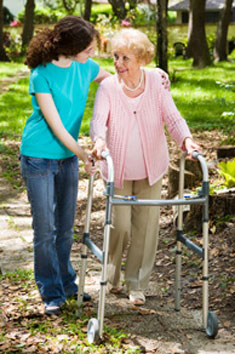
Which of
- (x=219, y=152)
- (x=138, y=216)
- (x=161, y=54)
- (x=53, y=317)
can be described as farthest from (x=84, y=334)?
(x=161, y=54)

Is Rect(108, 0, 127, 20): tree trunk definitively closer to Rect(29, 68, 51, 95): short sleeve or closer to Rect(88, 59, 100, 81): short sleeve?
Rect(88, 59, 100, 81): short sleeve

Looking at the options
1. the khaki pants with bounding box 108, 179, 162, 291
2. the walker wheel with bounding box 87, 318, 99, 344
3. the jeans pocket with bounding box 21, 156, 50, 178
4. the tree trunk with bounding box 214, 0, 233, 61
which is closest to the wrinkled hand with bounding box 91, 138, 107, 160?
the jeans pocket with bounding box 21, 156, 50, 178

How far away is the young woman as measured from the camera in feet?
12.1

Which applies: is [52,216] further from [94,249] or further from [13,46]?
[13,46]

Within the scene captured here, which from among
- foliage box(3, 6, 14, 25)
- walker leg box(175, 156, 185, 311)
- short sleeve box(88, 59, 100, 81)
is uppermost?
foliage box(3, 6, 14, 25)

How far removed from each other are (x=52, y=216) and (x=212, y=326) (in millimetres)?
1190

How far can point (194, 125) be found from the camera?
1004 centimetres

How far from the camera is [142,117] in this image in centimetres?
395

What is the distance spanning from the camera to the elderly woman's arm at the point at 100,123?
3.62 metres

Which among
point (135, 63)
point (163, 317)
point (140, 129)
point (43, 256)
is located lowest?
point (163, 317)

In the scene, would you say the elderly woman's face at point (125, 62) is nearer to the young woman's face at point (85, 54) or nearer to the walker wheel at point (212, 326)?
the young woman's face at point (85, 54)

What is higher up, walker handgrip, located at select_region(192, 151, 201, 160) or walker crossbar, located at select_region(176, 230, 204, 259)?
walker handgrip, located at select_region(192, 151, 201, 160)

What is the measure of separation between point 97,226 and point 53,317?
2.22 metres

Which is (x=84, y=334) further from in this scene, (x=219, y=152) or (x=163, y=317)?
(x=219, y=152)
